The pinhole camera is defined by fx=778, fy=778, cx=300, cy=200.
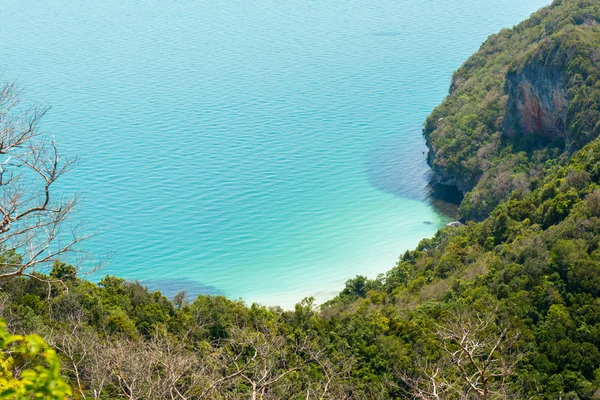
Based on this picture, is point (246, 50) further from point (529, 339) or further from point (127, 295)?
point (529, 339)

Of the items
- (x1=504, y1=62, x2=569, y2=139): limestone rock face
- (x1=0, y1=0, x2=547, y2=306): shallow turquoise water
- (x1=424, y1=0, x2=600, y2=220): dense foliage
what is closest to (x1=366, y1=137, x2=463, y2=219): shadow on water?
(x1=0, y1=0, x2=547, y2=306): shallow turquoise water

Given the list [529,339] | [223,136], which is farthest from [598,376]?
[223,136]

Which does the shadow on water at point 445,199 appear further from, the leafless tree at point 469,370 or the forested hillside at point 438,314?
the leafless tree at point 469,370

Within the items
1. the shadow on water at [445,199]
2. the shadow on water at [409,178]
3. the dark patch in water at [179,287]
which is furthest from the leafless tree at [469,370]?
the shadow on water at [409,178]

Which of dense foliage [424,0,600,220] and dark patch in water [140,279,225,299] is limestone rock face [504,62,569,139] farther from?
dark patch in water [140,279,225,299]

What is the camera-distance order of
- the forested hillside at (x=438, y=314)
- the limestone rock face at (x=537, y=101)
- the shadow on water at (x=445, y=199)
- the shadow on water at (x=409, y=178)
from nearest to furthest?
the forested hillside at (x=438, y=314) < the limestone rock face at (x=537, y=101) < the shadow on water at (x=445, y=199) < the shadow on water at (x=409, y=178)

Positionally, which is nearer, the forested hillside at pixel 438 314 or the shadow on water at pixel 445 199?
the forested hillside at pixel 438 314

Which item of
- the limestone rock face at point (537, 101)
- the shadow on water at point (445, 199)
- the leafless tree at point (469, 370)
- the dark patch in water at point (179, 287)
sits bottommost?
the leafless tree at point (469, 370)
